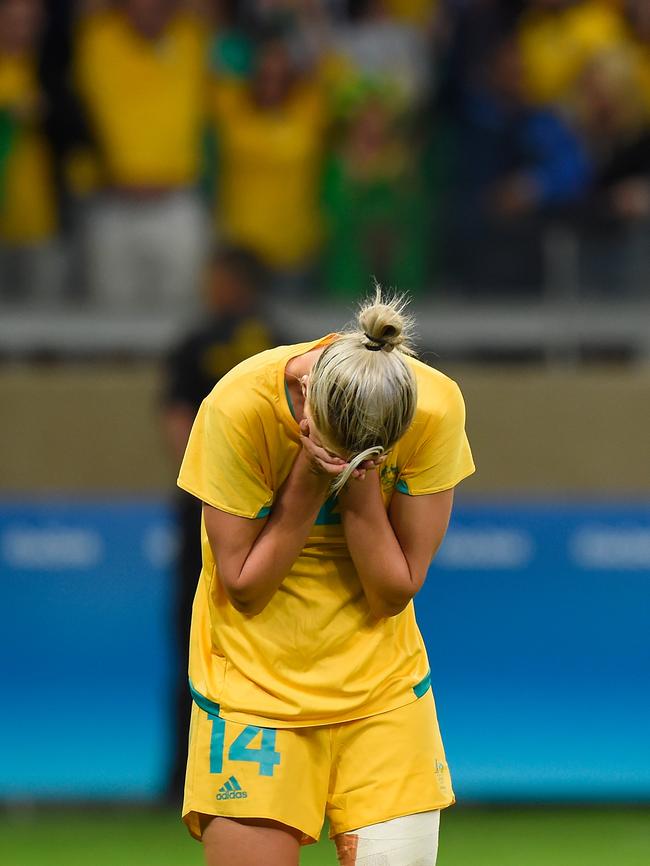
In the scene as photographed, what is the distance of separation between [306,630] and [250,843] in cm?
46

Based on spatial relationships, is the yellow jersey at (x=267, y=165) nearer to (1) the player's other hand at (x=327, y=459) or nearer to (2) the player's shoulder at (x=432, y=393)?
(2) the player's shoulder at (x=432, y=393)

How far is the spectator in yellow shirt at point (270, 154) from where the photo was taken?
809 cm

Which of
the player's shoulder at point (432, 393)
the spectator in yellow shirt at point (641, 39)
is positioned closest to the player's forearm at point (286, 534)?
the player's shoulder at point (432, 393)

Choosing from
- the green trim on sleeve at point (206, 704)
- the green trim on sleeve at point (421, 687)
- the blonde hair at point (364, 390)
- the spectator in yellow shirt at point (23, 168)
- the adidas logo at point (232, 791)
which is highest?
the spectator in yellow shirt at point (23, 168)

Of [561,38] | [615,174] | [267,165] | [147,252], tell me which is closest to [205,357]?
[147,252]

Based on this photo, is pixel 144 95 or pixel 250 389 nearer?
pixel 250 389

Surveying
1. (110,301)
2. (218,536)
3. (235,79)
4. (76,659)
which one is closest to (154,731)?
(76,659)

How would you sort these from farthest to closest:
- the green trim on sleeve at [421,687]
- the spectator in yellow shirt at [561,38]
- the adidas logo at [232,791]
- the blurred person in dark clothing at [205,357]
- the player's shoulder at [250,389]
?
the spectator in yellow shirt at [561,38]
the blurred person in dark clothing at [205,357]
the green trim on sleeve at [421,687]
the adidas logo at [232,791]
the player's shoulder at [250,389]

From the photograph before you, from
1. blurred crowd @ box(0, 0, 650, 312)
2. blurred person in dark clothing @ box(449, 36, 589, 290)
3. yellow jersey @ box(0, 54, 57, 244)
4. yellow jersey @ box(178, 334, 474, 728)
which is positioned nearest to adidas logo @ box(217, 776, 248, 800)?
yellow jersey @ box(178, 334, 474, 728)

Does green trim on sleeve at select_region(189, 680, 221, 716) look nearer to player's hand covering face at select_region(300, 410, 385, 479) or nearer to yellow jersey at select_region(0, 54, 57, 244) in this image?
player's hand covering face at select_region(300, 410, 385, 479)

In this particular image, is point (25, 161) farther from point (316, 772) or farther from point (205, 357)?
point (316, 772)

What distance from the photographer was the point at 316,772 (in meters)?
3.31

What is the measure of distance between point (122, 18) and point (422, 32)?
5.46 feet

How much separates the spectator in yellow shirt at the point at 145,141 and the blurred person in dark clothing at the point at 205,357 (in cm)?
152
